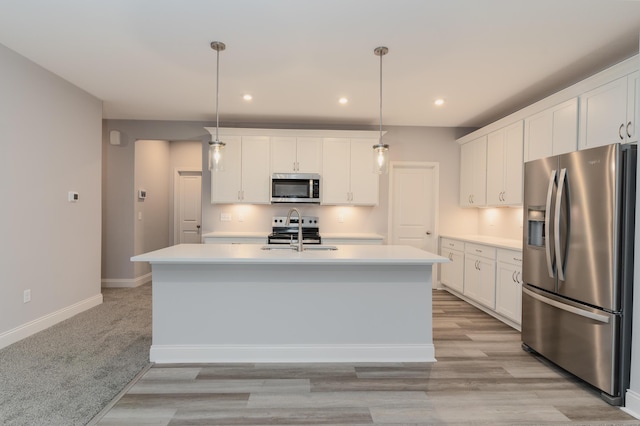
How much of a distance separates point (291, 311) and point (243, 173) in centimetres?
280

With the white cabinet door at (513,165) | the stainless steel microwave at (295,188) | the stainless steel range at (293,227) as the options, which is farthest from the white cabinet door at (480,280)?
the stainless steel microwave at (295,188)

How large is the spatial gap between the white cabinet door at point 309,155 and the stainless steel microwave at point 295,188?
0.10 metres

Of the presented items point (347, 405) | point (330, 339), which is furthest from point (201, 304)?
point (347, 405)

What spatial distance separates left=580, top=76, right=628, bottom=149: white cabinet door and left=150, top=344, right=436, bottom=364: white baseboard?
229cm

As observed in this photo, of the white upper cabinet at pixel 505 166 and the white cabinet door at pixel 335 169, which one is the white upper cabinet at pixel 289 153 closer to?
the white cabinet door at pixel 335 169

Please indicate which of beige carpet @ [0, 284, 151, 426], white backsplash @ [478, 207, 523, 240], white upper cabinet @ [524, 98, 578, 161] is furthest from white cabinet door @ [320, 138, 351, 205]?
beige carpet @ [0, 284, 151, 426]

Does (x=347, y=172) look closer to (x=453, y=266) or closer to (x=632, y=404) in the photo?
(x=453, y=266)

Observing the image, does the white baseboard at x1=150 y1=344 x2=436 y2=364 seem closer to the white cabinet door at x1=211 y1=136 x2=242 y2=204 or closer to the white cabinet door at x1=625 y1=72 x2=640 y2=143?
the white cabinet door at x1=625 y1=72 x2=640 y2=143

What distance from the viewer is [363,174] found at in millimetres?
5211

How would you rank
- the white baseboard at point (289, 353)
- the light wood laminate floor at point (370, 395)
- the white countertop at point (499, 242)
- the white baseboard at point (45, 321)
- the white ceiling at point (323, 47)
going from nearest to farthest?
the light wood laminate floor at point (370, 395)
the white ceiling at point (323, 47)
the white baseboard at point (289, 353)
the white baseboard at point (45, 321)
the white countertop at point (499, 242)

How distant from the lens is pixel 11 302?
10.5 ft

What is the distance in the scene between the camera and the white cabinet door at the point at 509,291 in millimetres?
3598

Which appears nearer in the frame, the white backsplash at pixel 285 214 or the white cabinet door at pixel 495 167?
the white cabinet door at pixel 495 167

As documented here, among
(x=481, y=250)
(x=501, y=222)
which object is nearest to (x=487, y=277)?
(x=481, y=250)
